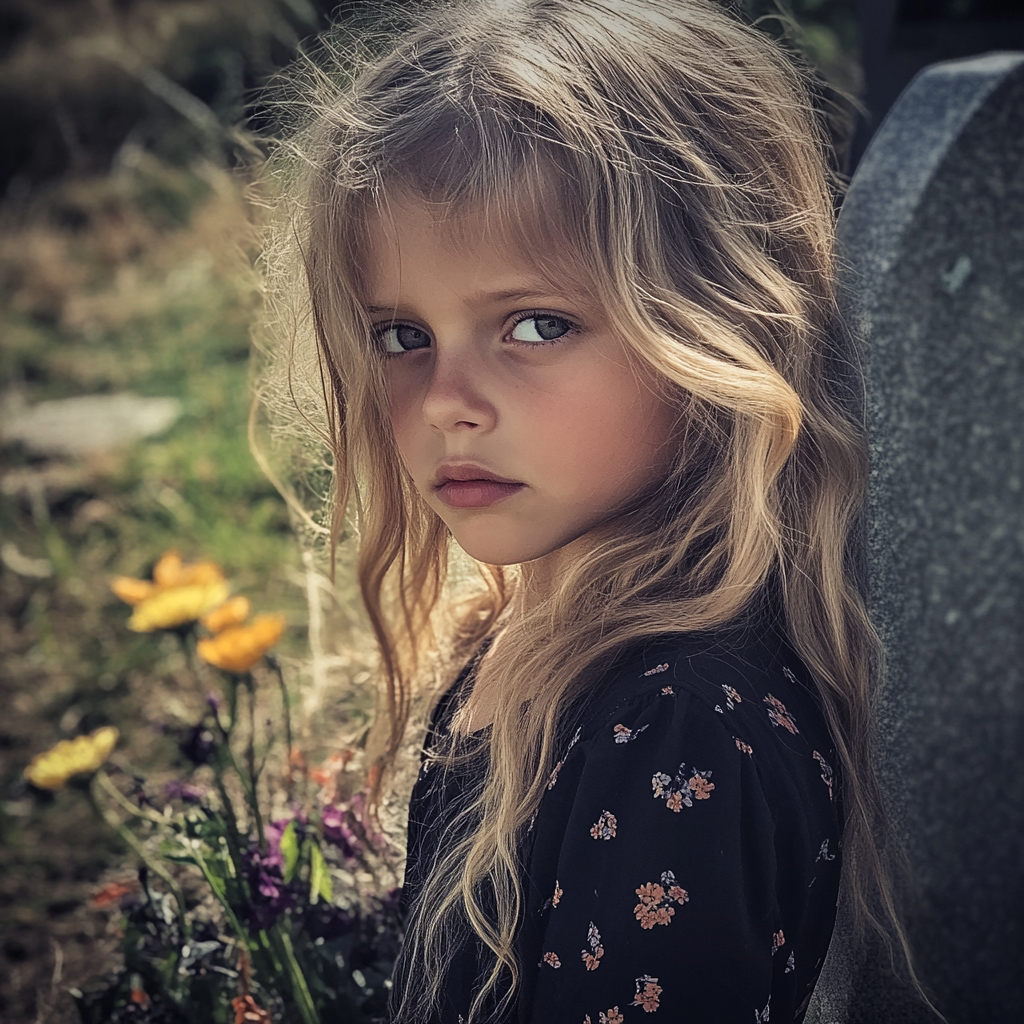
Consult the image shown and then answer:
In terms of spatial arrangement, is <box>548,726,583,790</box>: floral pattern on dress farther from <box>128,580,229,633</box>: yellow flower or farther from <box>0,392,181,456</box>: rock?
<box>0,392,181,456</box>: rock

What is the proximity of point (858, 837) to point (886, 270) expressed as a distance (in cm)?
68

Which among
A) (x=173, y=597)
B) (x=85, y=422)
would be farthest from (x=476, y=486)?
(x=85, y=422)

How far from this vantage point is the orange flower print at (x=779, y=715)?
1001 mm

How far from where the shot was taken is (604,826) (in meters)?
0.95

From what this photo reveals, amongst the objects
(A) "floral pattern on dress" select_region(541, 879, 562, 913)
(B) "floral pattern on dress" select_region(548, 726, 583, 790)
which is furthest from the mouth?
(A) "floral pattern on dress" select_region(541, 879, 562, 913)

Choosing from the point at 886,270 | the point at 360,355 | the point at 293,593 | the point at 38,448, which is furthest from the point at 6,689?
the point at 886,270

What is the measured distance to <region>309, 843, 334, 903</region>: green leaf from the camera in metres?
1.53

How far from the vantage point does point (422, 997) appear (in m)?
1.21

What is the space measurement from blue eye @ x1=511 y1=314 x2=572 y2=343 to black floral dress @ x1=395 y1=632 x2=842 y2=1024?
358 millimetres

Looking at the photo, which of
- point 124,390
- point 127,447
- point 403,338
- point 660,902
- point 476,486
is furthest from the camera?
point 124,390

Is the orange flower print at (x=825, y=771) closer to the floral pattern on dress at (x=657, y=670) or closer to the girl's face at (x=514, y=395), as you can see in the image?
the floral pattern on dress at (x=657, y=670)

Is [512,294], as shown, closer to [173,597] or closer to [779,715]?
[779,715]

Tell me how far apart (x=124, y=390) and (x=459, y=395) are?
483 centimetres

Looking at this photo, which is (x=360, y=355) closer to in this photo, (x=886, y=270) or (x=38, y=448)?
(x=886, y=270)
